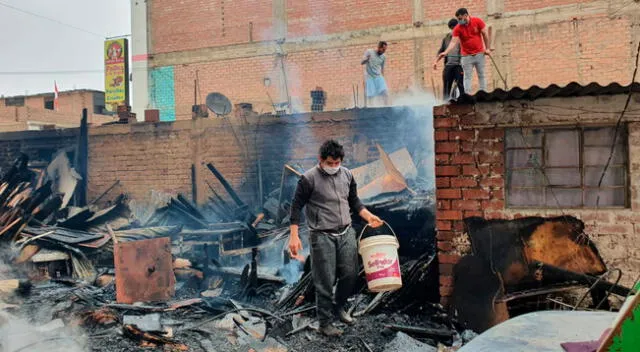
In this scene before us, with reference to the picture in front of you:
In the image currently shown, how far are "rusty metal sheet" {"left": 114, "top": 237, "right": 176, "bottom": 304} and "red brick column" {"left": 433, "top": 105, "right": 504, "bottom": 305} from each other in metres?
3.61

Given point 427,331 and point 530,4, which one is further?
point 530,4

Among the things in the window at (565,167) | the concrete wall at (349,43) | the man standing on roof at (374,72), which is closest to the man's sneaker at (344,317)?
the window at (565,167)

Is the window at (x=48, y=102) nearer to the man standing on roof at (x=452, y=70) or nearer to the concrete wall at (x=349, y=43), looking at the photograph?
the concrete wall at (x=349, y=43)

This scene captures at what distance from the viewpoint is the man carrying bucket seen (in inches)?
189

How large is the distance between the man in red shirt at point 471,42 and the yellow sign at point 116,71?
66.8 feet

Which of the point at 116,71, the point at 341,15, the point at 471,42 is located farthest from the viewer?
the point at 116,71

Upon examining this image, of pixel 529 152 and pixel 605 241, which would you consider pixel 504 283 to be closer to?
pixel 605 241

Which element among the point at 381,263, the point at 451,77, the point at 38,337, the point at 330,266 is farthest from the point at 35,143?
the point at 381,263

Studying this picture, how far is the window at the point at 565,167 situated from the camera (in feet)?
15.6

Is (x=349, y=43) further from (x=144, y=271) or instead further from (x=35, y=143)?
(x=144, y=271)

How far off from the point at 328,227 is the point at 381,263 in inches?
24.5

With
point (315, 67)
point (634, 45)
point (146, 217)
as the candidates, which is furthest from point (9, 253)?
point (634, 45)

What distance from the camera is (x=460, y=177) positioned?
5078 mm

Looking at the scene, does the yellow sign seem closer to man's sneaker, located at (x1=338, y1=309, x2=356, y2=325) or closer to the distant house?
the distant house
